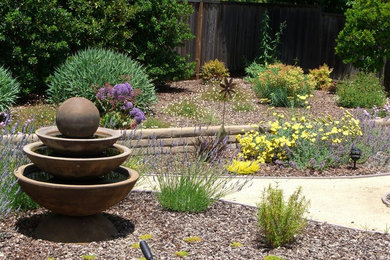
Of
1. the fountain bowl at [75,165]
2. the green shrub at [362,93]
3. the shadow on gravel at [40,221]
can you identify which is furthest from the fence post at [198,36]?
the fountain bowl at [75,165]

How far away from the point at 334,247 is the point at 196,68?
11.1 m

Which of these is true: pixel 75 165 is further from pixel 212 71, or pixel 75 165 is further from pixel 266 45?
pixel 266 45

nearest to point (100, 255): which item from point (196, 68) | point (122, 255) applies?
point (122, 255)

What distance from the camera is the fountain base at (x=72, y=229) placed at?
20.6 feet

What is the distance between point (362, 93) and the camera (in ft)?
48.0

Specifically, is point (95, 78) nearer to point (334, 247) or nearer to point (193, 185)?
point (193, 185)

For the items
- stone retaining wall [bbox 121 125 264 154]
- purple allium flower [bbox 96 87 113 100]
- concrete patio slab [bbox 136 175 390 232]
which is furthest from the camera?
purple allium flower [bbox 96 87 113 100]

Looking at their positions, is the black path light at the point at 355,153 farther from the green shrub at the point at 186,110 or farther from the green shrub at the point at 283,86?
the green shrub at the point at 283,86

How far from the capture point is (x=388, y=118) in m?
12.2

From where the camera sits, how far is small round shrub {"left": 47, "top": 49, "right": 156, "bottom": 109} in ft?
38.5

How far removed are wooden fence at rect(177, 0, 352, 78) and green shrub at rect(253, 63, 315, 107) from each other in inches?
113

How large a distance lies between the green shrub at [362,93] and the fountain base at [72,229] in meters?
9.19

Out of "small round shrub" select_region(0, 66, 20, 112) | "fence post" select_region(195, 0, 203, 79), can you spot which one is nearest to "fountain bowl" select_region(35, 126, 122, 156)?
"small round shrub" select_region(0, 66, 20, 112)

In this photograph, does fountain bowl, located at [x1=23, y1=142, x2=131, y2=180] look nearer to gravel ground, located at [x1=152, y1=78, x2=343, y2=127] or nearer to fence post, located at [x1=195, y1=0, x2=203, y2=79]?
gravel ground, located at [x1=152, y1=78, x2=343, y2=127]
